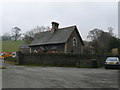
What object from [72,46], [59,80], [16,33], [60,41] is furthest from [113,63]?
[16,33]

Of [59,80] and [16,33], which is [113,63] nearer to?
[59,80]

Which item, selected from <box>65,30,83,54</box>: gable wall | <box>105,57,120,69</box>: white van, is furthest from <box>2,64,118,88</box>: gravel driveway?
<box>65,30,83,54</box>: gable wall

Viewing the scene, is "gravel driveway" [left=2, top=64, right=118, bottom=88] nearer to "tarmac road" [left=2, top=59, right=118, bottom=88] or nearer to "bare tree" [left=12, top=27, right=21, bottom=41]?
"tarmac road" [left=2, top=59, right=118, bottom=88]

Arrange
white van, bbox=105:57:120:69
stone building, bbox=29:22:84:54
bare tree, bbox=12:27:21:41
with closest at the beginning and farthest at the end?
white van, bbox=105:57:120:69, stone building, bbox=29:22:84:54, bare tree, bbox=12:27:21:41

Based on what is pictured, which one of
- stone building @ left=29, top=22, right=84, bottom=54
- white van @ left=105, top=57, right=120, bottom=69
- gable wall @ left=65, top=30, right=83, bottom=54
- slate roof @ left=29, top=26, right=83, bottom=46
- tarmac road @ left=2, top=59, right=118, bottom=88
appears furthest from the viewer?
slate roof @ left=29, top=26, right=83, bottom=46

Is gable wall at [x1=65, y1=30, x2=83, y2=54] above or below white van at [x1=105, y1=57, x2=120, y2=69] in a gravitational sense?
above

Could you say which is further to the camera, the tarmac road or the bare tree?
the bare tree

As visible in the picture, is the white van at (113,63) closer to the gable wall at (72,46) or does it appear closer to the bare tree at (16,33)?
the gable wall at (72,46)

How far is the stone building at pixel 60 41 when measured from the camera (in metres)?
37.2

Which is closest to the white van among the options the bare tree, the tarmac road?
the tarmac road

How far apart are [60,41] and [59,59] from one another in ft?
26.4

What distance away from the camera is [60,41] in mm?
37250

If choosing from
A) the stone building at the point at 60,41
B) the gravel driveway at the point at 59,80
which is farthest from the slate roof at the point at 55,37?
the gravel driveway at the point at 59,80

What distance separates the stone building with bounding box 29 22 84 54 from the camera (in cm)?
3716
